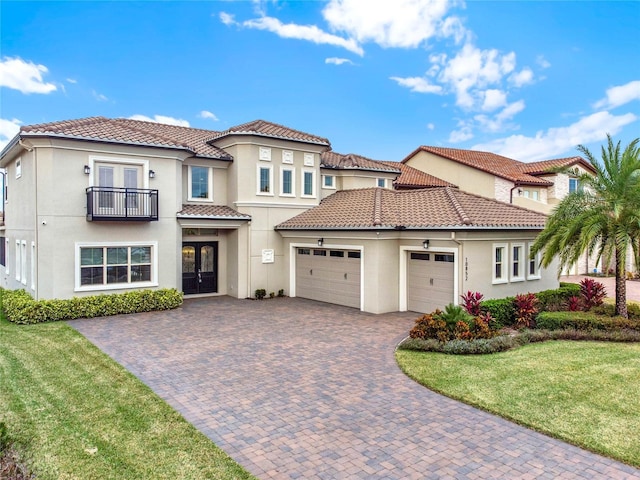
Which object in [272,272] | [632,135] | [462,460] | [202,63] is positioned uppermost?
[202,63]

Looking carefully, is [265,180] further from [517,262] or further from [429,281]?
[517,262]

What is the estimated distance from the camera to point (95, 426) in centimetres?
660

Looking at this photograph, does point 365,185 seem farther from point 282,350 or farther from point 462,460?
point 462,460

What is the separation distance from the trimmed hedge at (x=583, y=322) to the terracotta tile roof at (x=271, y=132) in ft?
38.8

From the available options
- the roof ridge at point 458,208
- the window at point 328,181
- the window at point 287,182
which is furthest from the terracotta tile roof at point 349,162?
the roof ridge at point 458,208

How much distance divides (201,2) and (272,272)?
11650 millimetres

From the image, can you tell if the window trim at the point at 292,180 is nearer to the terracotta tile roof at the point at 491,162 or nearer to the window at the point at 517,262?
the window at the point at 517,262

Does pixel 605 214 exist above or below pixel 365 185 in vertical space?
below

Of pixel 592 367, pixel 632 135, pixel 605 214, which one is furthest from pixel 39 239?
pixel 632 135

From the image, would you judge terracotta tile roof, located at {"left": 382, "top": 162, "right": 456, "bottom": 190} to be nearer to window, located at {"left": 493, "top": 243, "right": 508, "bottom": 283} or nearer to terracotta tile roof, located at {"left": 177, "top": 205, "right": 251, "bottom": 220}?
terracotta tile roof, located at {"left": 177, "top": 205, "right": 251, "bottom": 220}

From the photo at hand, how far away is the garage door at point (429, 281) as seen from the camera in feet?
48.4

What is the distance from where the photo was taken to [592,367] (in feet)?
30.7

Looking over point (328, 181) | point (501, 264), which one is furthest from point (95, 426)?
point (328, 181)

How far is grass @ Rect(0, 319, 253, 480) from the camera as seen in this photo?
548 cm
